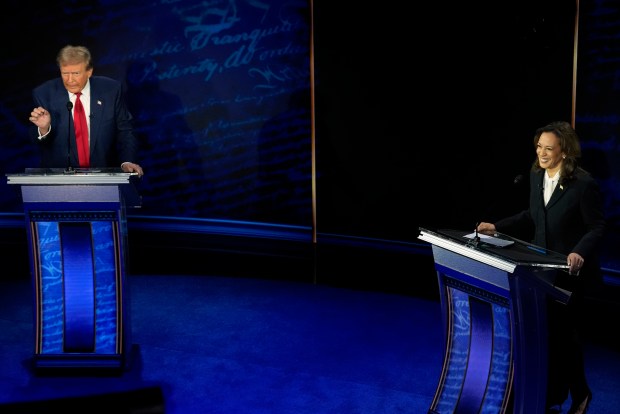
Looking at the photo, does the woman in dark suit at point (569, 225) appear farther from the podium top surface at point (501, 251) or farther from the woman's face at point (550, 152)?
the podium top surface at point (501, 251)

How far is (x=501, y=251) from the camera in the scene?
2561mm

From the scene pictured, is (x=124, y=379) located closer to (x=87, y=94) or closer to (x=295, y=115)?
(x=87, y=94)

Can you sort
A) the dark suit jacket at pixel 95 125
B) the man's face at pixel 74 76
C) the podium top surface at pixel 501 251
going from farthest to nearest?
the dark suit jacket at pixel 95 125 < the man's face at pixel 74 76 < the podium top surface at pixel 501 251

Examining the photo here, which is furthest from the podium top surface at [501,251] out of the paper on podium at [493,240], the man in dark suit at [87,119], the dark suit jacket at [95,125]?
the dark suit jacket at [95,125]

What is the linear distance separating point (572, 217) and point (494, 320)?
68 cm

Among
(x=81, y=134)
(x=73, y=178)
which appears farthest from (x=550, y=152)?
(x=81, y=134)

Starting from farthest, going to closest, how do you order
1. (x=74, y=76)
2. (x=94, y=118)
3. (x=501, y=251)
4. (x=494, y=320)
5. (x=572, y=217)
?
(x=94, y=118) < (x=74, y=76) < (x=572, y=217) < (x=494, y=320) < (x=501, y=251)

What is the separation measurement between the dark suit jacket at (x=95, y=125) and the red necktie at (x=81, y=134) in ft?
0.09

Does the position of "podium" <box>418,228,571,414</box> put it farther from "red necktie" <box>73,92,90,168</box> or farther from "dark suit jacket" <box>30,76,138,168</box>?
"red necktie" <box>73,92,90,168</box>

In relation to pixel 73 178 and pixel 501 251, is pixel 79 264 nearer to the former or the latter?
pixel 73 178

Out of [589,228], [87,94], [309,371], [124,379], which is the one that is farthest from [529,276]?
[87,94]

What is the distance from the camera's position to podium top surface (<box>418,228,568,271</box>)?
2.40 metres

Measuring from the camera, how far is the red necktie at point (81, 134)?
384 centimetres

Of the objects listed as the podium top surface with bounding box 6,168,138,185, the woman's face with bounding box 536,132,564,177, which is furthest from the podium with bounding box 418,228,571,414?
the podium top surface with bounding box 6,168,138,185
